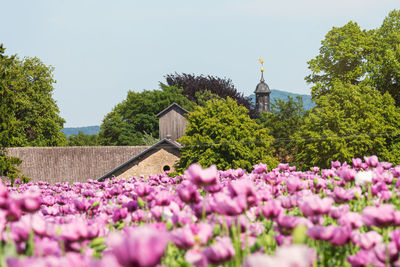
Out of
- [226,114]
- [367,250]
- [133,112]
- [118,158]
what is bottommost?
[367,250]

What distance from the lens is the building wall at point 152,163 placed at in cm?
4059

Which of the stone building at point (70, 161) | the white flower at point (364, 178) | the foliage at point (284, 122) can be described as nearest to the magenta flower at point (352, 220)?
the white flower at point (364, 178)

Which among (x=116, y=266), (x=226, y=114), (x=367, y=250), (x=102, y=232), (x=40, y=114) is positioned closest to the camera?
(x=116, y=266)

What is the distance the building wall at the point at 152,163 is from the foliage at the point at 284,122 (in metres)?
11.9

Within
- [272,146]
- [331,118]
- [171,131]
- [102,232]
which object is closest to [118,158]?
[171,131]

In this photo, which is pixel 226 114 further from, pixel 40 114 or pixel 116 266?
pixel 116 266

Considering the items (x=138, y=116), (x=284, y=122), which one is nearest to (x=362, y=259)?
(x=284, y=122)

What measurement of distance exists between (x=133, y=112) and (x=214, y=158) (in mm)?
31781

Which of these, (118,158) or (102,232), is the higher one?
(118,158)

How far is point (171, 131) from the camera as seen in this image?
5581 centimetres

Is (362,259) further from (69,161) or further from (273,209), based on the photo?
(69,161)

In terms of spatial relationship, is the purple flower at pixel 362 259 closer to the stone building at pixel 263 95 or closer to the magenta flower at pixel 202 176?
the magenta flower at pixel 202 176

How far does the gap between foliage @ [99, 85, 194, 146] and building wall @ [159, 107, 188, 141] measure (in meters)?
7.99

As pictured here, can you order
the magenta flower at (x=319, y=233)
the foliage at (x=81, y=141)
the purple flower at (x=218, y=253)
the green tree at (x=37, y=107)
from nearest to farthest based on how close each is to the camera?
1. the purple flower at (x=218, y=253)
2. the magenta flower at (x=319, y=233)
3. the green tree at (x=37, y=107)
4. the foliage at (x=81, y=141)
